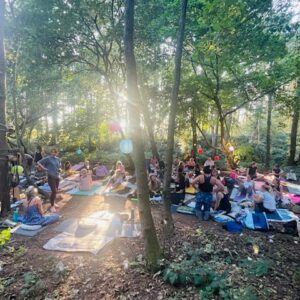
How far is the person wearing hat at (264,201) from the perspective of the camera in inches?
259

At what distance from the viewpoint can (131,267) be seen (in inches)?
155

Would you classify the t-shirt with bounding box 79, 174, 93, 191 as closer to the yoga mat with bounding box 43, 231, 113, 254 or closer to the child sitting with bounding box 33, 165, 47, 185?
the child sitting with bounding box 33, 165, 47, 185

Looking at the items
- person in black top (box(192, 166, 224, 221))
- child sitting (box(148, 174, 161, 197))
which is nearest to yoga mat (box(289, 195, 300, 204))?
person in black top (box(192, 166, 224, 221))

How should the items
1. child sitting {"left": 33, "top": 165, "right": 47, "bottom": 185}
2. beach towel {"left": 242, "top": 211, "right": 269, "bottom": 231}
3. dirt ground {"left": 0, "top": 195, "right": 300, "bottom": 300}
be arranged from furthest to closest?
child sitting {"left": 33, "top": 165, "right": 47, "bottom": 185}
beach towel {"left": 242, "top": 211, "right": 269, "bottom": 231}
dirt ground {"left": 0, "top": 195, "right": 300, "bottom": 300}

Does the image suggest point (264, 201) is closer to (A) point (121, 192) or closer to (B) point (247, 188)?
(B) point (247, 188)

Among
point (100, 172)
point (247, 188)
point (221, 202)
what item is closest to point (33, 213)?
point (221, 202)

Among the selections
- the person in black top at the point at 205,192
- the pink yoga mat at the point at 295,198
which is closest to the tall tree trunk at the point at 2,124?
the person in black top at the point at 205,192

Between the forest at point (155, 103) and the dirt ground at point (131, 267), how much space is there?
0.03 meters

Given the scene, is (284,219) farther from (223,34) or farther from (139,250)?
(223,34)

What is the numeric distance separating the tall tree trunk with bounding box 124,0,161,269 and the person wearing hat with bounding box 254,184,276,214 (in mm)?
3848

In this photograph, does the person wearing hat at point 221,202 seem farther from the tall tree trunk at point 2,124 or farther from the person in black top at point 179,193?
the tall tree trunk at point 2,124

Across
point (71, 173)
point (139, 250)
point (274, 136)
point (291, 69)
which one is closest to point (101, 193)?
point (71, 173)

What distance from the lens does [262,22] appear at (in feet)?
15.1

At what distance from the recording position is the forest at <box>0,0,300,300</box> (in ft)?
11.5
